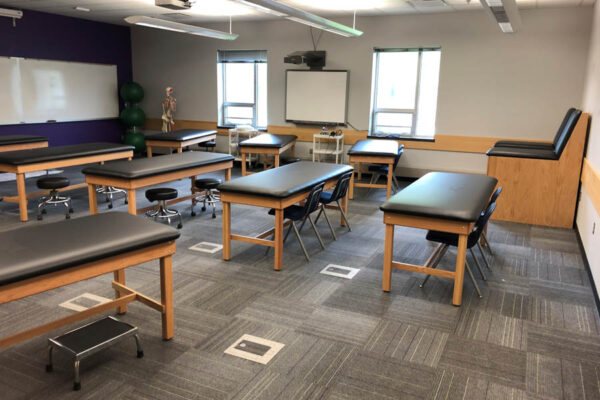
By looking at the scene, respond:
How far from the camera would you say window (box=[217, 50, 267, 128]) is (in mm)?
9055

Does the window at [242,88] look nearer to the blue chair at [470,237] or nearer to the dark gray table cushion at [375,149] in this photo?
the dark gray table cushion at [375,149]

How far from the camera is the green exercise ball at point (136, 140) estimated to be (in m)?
9.38

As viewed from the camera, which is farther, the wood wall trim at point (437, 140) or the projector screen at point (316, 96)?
the projector screen at point (316, 96)

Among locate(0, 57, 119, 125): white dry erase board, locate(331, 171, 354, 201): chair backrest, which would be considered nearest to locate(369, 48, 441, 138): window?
locate(331, 171, 354, 201): chair backrest

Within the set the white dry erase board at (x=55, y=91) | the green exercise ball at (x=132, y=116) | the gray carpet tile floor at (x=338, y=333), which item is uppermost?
the white dry erase board at (x=55, y=91)

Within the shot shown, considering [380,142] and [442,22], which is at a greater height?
[442,22]

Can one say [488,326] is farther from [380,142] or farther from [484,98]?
[484,98]

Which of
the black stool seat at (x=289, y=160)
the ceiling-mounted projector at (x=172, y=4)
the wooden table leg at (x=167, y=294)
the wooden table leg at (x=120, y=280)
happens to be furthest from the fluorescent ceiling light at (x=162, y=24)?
the wooden table leg at (x=167, y=294)

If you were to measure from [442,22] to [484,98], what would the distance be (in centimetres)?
131

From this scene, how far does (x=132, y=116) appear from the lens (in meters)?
9.49

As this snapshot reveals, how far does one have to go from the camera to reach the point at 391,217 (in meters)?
3.45

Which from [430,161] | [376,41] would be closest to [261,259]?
[430,161]

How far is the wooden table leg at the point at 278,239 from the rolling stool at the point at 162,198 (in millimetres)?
1587

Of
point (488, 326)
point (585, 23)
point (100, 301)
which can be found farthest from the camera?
point (585, 23)
